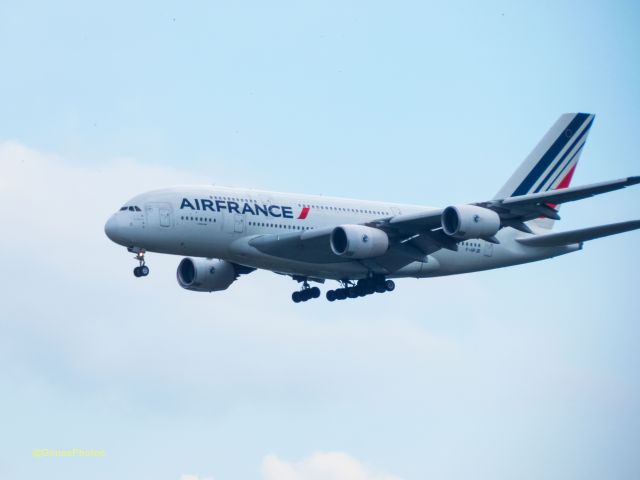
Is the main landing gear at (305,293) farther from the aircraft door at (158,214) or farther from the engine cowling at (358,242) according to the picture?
the aircraft door at (158,214)

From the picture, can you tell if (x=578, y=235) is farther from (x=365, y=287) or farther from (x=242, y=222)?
(x=242, y=222)

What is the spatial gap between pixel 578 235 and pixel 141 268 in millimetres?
18951

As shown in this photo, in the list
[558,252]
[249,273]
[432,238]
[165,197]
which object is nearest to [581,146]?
[558,252]

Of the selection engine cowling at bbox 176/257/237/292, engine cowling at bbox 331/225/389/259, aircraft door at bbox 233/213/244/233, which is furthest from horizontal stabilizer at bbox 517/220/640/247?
Answer: aircraft door at bbox 233/213/244/233

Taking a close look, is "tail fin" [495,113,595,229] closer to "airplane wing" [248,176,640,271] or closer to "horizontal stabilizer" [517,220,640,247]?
"horizontal stabilizer" [517,220,640,247]

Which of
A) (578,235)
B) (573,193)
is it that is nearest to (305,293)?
(578,235)

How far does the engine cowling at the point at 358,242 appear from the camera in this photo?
52.4 meters

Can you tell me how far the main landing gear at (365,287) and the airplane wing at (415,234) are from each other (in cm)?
75

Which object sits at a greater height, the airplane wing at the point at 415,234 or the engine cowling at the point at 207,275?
the engine cowling at the point at 207,275

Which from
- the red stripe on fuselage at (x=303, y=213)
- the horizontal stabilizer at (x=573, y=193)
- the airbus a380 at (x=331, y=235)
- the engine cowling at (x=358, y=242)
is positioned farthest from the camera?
the red stripe on fuselage at (x=303, y=213)

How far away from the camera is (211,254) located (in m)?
53.5

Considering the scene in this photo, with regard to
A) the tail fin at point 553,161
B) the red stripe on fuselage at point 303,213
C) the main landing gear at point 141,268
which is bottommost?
the main landing gear at point 141,268

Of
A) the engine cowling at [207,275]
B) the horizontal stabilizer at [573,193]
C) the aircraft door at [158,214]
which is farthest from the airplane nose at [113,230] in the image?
the horizontal stabilizer at [573,193]

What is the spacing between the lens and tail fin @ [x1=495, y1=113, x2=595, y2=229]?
208ft
